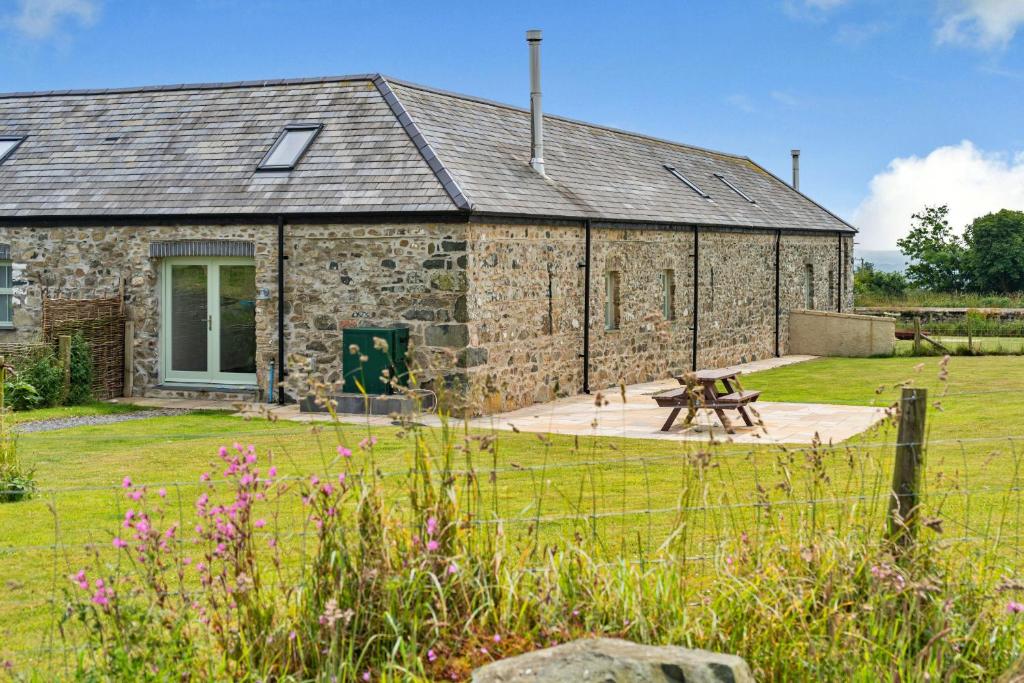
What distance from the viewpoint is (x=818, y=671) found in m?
5.48

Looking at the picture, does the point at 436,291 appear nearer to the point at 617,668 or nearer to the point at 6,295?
the point at 6,295

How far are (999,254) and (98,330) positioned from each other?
1498 inches

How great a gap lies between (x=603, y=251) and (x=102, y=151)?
8.43 meters

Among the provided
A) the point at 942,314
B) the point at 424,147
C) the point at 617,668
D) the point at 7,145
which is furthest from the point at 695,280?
the point at 617,668

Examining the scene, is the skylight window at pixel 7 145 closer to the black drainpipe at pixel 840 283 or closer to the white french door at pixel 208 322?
the white french door at pixel 208 322

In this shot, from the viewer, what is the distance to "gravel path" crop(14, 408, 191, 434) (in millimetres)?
16141

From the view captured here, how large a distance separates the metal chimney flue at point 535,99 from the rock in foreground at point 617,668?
16551 millimetres

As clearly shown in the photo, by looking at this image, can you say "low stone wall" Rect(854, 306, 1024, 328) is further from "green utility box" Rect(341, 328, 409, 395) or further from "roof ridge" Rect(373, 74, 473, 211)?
"green utility box" Rect(341, 328, 409, 395)

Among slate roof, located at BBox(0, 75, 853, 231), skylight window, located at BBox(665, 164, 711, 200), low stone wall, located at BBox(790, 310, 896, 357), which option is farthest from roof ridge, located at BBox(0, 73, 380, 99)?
low stone wall, located at BBox(790, 310, 896, 357)

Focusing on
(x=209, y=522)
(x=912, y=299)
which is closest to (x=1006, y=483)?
(x=209, y=522)

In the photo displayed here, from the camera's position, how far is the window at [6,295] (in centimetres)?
2006

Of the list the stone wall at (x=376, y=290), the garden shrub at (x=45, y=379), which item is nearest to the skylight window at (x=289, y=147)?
the stone wall at (x=376, y=290)

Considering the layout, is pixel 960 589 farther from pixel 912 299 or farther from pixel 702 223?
pixel 912 299

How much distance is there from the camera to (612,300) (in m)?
21.9
